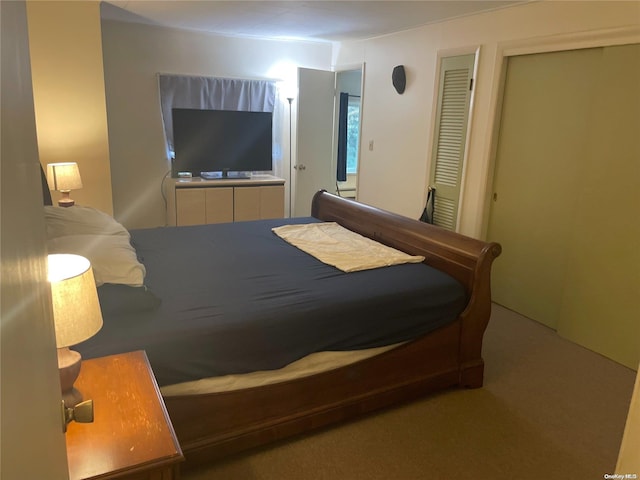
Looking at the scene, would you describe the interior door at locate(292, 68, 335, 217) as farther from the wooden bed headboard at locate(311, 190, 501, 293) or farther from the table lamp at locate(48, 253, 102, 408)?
the table lamp at locate(48, 253, 102, 408)

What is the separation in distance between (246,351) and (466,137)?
9.18 feet

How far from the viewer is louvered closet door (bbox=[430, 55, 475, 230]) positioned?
3906 millimetres

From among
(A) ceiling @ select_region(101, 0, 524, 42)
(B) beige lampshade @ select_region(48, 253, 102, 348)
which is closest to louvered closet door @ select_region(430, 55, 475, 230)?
(A) ceiling @ select_region(101, 0, 524, 42)

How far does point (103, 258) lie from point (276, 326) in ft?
2.57

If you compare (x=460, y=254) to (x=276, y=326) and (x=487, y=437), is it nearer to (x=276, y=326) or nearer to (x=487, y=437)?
(x=487, y=437)

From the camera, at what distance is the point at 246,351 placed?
1.94 meters

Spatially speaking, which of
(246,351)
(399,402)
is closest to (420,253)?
(399,402)

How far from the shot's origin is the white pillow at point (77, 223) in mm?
2135

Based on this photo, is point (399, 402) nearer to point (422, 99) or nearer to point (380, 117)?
point (422, 99)

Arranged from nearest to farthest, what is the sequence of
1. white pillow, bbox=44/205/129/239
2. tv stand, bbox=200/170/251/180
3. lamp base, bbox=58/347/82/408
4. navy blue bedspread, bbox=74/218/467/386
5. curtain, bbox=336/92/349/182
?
lamp base, bbox=58/347/82/408 → navy blue bedspread, bbox=74/218/467/386 → white pillow, bbox=44/205/129/239 → tv stand, bbox=200/170/251/180 → curtain, bbox=336/92/349/182

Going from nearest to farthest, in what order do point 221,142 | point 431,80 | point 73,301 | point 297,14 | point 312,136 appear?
point 73,301, point 297,14, point 431,80, point 221,142, point 312,136

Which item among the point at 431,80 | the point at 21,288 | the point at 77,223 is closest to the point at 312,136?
the point at 431,80

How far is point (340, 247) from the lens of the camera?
2.98 m

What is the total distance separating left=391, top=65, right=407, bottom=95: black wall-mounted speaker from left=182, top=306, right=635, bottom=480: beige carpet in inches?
112
